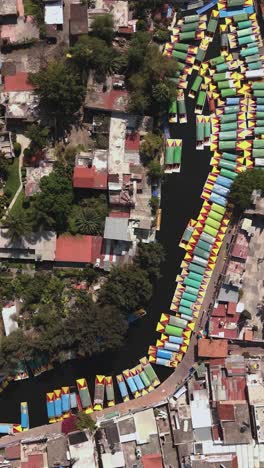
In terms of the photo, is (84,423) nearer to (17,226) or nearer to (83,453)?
(83,453)

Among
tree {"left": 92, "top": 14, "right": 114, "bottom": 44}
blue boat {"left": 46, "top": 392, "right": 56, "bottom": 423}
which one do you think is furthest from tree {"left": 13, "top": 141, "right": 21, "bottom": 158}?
blue boat {"left": 46, "top": 392, "right": 56, "bottom": 423}

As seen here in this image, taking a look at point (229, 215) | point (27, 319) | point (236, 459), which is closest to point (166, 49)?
point (229, 215)

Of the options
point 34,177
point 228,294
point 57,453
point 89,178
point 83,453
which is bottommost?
point 83,453

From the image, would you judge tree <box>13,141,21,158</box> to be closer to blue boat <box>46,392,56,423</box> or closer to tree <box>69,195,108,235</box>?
tree <box>69,195,108,235</box>

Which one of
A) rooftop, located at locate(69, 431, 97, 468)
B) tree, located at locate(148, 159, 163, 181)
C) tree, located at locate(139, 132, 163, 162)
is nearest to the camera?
rooftop, located at locate(69, 431, 97, 468)

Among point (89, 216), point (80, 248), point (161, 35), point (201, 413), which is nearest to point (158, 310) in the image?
point (80, 248)

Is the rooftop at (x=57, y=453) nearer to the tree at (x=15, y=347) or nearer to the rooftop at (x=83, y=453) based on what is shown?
the rooftop at (x=83, y=453)
